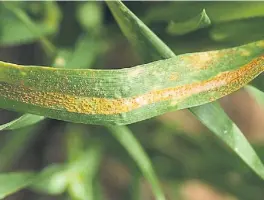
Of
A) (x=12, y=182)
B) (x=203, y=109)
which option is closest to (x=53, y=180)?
(x=12, y=182)

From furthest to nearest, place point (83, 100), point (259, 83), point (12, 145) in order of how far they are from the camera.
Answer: point (12, 145), point (259, 83), point (83, 100)

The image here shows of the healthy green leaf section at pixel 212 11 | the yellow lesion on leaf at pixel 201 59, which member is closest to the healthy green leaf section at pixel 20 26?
the healthy green leaf section at pixel 212 11

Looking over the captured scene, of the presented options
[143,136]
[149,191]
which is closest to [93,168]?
[143,136]

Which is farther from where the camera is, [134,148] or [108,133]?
[108,133]

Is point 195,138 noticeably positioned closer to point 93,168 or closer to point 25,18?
point 93,168

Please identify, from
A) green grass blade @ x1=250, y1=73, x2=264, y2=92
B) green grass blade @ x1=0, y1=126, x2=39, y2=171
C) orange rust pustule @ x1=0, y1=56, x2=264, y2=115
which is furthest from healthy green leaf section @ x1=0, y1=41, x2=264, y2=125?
green grass blade @ x1=0, y1=126, x2=39, y2=171

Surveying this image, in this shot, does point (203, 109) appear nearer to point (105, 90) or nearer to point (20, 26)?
point (105, 90)
